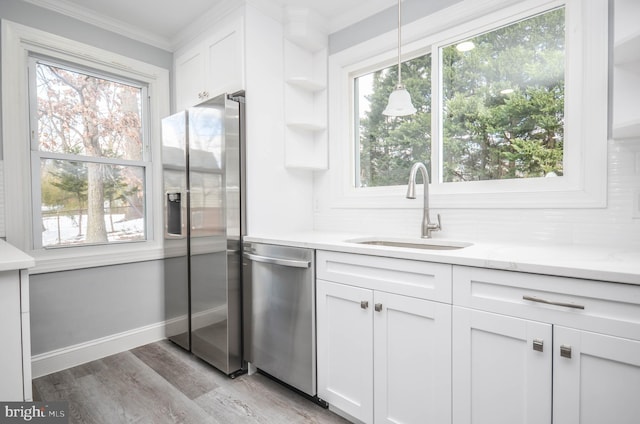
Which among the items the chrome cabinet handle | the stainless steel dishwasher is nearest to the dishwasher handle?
the stainless steel dishwasher

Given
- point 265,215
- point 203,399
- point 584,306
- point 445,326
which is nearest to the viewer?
point 584,306

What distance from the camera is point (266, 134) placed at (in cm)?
233

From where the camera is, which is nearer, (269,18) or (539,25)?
(539,25)

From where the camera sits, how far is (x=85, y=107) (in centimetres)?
249

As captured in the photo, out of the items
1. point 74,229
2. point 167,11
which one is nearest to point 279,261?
point 74,229

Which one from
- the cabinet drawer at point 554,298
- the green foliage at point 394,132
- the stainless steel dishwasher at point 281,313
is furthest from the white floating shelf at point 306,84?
the cabinet drawer at point 554,298

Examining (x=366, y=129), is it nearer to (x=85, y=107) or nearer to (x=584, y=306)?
(x=584, y=306)

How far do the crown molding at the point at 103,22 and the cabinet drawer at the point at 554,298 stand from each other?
2940 millimetres

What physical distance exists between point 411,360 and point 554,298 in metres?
0.63

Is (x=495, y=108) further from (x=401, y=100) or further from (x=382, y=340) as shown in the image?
(x=382, y=340)

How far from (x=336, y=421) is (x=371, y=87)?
7.19 feet

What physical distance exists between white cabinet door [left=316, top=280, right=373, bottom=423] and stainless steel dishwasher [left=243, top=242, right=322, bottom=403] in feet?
0.21

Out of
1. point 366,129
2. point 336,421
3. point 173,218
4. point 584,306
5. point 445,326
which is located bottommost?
point 336,421

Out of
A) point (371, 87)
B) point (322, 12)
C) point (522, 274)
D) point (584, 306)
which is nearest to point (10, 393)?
point (522, 274)
